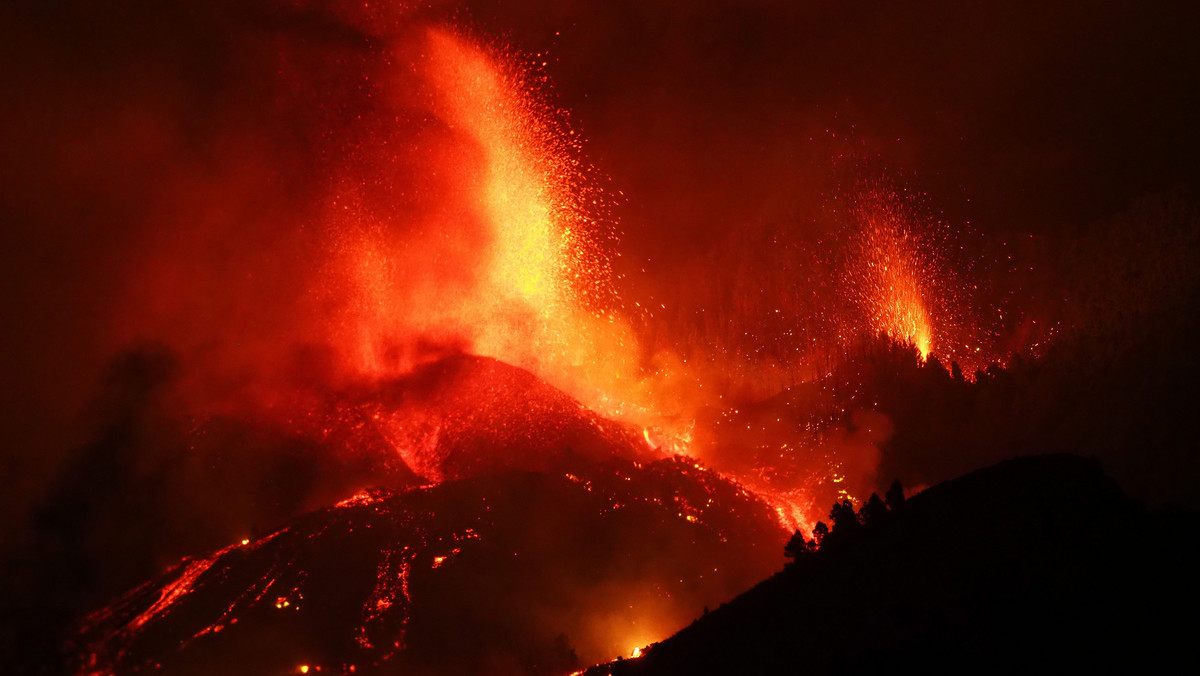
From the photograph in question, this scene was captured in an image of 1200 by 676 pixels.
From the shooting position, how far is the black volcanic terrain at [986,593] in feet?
77.6

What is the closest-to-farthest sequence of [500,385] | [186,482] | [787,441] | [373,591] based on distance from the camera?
1. [373,591]
2. [186,482]
3. [500,385]
4. [787,441]

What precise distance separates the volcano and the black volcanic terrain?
3527 centimetres

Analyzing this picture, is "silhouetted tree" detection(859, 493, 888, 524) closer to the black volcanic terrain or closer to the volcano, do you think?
the black volcanic terrain

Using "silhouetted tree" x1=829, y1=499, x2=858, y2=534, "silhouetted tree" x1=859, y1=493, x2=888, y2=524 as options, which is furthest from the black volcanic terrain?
"silhouetted tree" x1=829, y1=499, x2=858, y2=534

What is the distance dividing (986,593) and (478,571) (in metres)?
61.6

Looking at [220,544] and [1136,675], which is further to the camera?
[220,544]

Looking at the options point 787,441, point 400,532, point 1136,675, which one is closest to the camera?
point 1136,675

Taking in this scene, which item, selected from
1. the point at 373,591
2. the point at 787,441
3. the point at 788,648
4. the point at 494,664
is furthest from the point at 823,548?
the point at 787,441

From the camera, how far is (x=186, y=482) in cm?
10956

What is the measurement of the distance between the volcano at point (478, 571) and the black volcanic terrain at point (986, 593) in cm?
3527

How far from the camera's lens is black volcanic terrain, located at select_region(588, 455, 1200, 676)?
2364 cm

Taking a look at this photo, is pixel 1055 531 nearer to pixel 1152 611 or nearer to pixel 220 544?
pixel 1152 611

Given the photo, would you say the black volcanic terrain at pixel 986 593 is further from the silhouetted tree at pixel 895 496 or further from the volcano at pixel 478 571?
the volcano at pixel 478 571

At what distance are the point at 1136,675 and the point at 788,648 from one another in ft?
41.3
